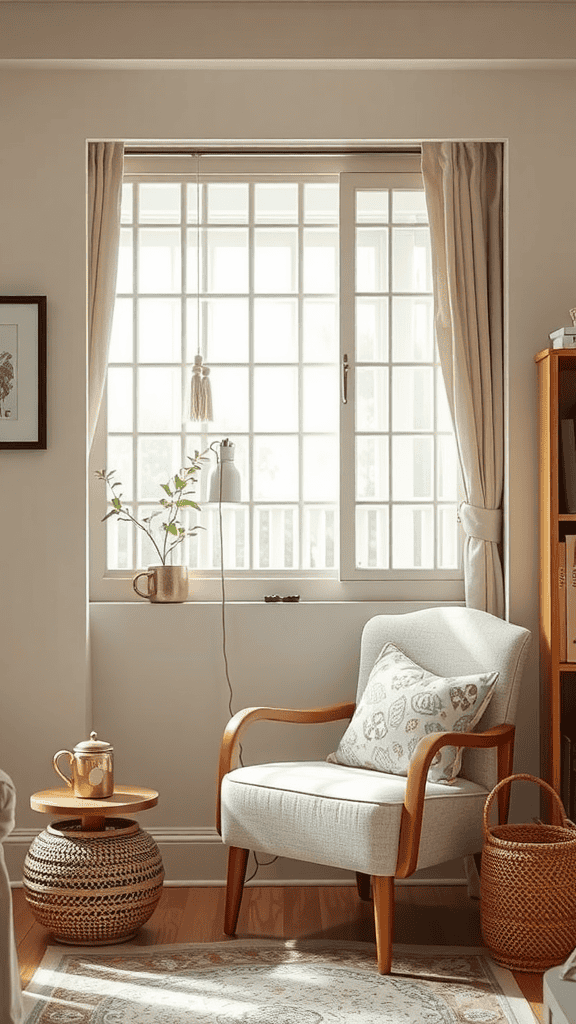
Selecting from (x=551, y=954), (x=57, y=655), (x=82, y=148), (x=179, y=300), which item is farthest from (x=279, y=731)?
(x=82, y=148)

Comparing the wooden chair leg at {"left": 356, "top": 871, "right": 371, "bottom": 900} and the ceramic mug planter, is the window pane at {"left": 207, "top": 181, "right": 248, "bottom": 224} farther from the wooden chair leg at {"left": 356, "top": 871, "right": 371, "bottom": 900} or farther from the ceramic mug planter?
the wooden chair leg at {"left": 356, "top": 871, "right": 371, "bottom": 900}

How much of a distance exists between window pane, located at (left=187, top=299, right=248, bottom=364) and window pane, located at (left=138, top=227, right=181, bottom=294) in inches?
5.3

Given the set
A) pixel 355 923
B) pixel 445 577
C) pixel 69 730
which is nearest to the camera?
pixel 355 923

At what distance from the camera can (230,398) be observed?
3.97 m

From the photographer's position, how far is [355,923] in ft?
10.8

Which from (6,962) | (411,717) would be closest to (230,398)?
(411,717)

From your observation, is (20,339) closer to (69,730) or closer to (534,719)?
(69,730)

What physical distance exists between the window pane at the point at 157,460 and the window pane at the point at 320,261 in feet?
2.51

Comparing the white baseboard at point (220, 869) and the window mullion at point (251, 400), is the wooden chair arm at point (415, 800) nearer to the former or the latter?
the white baseboard at point (220, 869)

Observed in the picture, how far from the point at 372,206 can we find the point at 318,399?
729 mm

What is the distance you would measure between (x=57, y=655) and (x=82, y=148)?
1.73 m

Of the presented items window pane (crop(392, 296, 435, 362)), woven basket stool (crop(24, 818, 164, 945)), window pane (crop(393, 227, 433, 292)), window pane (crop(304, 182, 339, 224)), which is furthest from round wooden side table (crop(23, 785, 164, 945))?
window pane (crop(304, 182, 339, 224))

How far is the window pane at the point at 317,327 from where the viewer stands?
13.0ft

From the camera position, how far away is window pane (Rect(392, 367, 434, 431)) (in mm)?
3936
